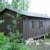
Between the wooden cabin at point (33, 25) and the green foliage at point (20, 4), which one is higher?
the green foliage at point (20, 4)

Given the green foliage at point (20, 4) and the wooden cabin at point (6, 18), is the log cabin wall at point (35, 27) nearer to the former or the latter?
the wooden cabin at point (6, 18)

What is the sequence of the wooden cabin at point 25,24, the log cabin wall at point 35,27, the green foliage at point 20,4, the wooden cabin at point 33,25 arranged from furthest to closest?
the green foliage at point 20,4, the log cabin wall at point 35,27, the wooden cabin at point 33,25, the wooden cabin at point 25,24

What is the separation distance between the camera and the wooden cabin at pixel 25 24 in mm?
14320

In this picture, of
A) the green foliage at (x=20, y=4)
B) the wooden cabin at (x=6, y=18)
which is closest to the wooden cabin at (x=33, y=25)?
the wooden cabin at (x=6, y=18)

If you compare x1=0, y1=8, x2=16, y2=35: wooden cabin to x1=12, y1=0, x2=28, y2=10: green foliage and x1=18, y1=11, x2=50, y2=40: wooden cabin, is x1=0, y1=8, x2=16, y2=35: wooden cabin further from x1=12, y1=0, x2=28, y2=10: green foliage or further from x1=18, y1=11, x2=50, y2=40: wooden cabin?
x1=12, y1=0, x2=28, y2=10: green foliage

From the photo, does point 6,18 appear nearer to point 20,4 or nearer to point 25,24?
point 25,24

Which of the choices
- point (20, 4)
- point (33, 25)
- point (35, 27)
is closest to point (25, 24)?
point (33, 25)

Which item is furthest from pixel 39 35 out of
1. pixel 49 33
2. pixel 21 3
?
pixel 21 3

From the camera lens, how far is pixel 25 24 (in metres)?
14.8

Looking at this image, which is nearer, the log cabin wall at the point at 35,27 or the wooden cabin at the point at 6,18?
the wooden cabin at the point at 6,18

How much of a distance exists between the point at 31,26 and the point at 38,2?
13312 millimetres

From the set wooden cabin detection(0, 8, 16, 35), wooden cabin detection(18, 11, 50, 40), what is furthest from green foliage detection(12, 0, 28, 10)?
wooden cabin detection(0, 8, 16, 35)

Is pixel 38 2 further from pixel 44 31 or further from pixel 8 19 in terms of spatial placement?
pixel 8 19

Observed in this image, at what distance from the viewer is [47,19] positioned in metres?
18.0
